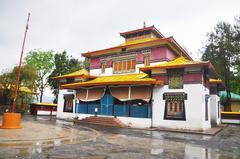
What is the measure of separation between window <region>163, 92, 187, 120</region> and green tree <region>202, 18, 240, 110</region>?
17176mm

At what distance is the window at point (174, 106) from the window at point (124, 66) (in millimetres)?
6044

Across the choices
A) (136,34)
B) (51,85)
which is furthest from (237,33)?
(51,85)

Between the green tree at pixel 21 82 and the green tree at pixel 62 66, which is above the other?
the green tree at pixel 62 66

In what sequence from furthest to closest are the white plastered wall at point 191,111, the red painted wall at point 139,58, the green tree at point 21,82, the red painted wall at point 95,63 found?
the green tree at point 21,82
the red painted wall at point 95,63
the red painted wall at point 139,58
the white plastered wall at point 191,111

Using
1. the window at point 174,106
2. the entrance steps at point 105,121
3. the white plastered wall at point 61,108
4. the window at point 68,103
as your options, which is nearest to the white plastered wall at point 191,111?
the window at point 174,106

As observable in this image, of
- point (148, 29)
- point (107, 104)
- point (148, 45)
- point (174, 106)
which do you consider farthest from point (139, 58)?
point (174, 106)

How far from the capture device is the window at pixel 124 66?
23.2 m

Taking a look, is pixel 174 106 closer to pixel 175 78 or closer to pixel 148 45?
pixel 175 78

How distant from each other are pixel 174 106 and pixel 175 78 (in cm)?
240

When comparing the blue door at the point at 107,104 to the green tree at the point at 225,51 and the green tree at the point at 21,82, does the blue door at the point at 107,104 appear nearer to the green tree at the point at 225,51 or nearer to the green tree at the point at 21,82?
the green tree at the point at 21,82

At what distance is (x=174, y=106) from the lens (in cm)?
1802

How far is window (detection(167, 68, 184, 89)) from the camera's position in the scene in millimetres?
18000

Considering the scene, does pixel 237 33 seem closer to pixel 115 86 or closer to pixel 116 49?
pixel 116 49

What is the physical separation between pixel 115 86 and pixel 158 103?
15.0 ft
